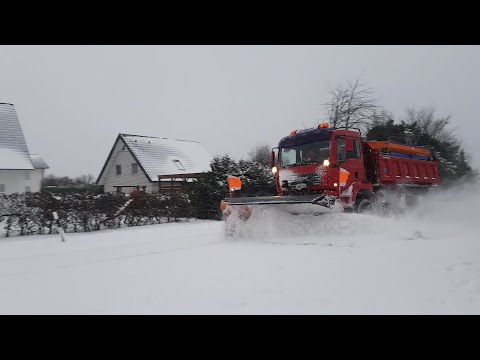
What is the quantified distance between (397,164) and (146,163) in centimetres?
2219

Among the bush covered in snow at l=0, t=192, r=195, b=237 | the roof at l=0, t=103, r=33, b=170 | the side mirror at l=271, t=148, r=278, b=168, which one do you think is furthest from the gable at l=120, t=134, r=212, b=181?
the side mirror at l=271, t=148, r=278, b=168

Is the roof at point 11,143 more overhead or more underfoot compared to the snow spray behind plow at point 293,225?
more overhead

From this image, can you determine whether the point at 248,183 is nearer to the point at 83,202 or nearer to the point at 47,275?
the point at 83,202

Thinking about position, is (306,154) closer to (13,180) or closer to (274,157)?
(274,157)

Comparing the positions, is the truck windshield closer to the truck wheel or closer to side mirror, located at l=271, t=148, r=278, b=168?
side mirror, located at l=271, t=148, r=278, b=168

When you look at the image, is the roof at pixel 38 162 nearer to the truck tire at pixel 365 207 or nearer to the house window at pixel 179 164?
the house window at pixel 179 164

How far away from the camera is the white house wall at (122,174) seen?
30.5 m

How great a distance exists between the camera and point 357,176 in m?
10.2

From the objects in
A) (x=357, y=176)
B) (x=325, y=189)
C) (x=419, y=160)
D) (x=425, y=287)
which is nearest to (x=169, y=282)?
(x=425, y=287)

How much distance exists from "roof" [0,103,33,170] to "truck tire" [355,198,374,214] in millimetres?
21601

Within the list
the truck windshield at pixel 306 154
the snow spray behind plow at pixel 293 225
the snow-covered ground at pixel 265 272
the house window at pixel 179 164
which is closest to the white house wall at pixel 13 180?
the house window at pixel 179 164

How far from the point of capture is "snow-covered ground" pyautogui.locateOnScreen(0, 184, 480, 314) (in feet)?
13.5

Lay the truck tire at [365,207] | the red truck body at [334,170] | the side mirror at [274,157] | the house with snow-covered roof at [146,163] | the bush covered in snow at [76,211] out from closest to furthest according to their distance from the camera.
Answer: the red truck body at [334,170] < the truck tire at [365,207] < the side mirror at [274,157] < the bush covered in snow at [76,211] < the house with snow-covered roof at [146,163]

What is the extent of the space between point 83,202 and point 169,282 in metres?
9.39
